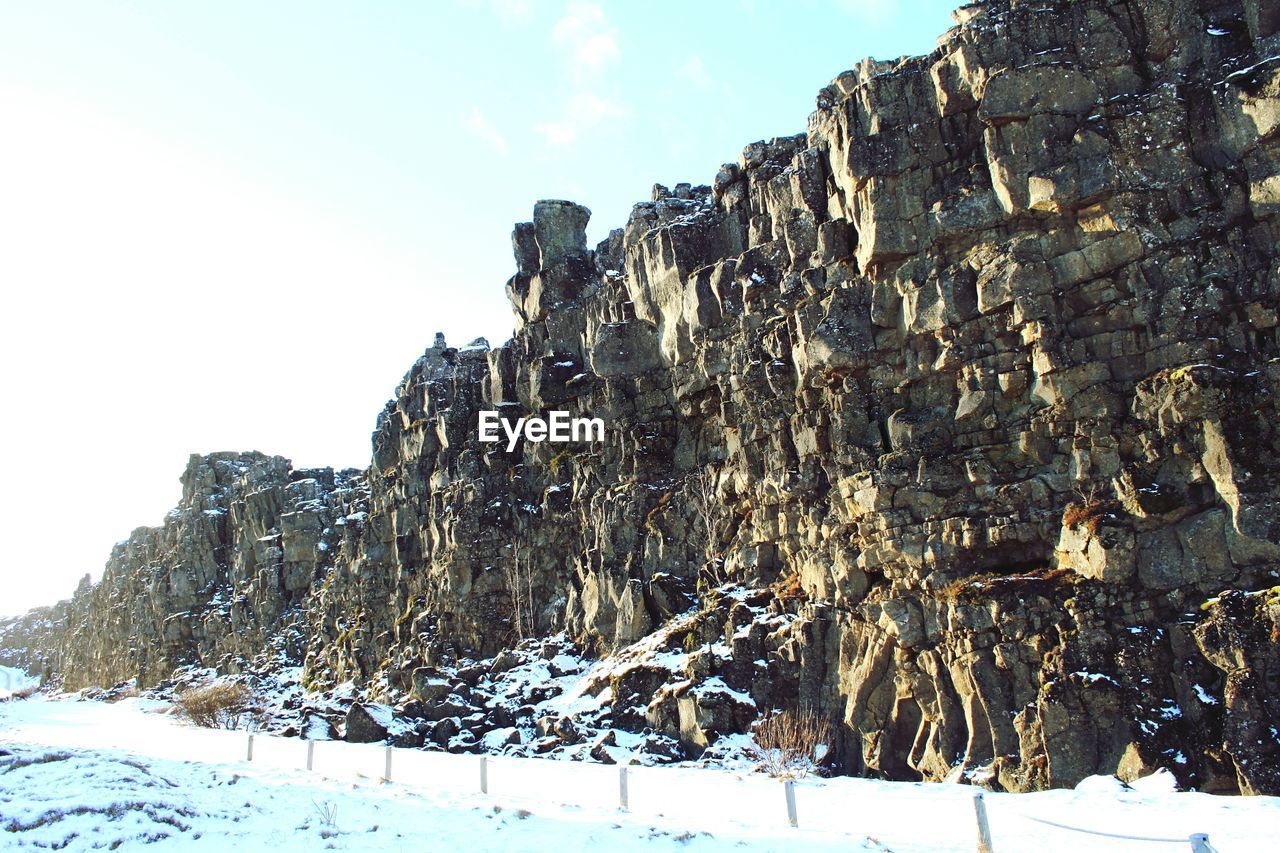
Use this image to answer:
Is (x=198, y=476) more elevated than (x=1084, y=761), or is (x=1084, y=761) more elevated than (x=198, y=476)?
(x=198, y=476)

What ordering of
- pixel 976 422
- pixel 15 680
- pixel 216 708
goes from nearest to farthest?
pixel 976 422
pixel 216 708
pixel 15 680

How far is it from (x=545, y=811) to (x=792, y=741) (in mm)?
15450

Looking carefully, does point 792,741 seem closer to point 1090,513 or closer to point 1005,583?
point 1005,583

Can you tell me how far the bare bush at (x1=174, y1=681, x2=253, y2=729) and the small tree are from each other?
29357 mm

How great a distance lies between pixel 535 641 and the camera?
5544cm

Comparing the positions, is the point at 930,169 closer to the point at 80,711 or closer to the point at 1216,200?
the point at 1216,200

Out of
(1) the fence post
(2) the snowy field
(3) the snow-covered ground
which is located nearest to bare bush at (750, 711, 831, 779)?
(2) the snowy field

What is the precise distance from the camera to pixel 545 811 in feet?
71.7

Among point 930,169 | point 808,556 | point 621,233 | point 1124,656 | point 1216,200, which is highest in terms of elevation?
point 621,233

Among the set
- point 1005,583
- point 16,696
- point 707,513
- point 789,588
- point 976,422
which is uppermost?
point 976,422

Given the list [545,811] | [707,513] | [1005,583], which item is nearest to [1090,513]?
[1005,583]

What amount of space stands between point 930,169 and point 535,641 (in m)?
35.4

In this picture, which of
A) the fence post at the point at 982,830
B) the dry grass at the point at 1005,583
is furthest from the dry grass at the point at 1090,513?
the fence post at the point at 982,830

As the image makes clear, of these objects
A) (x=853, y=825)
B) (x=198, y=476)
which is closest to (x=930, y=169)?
(x=853, y=825)
